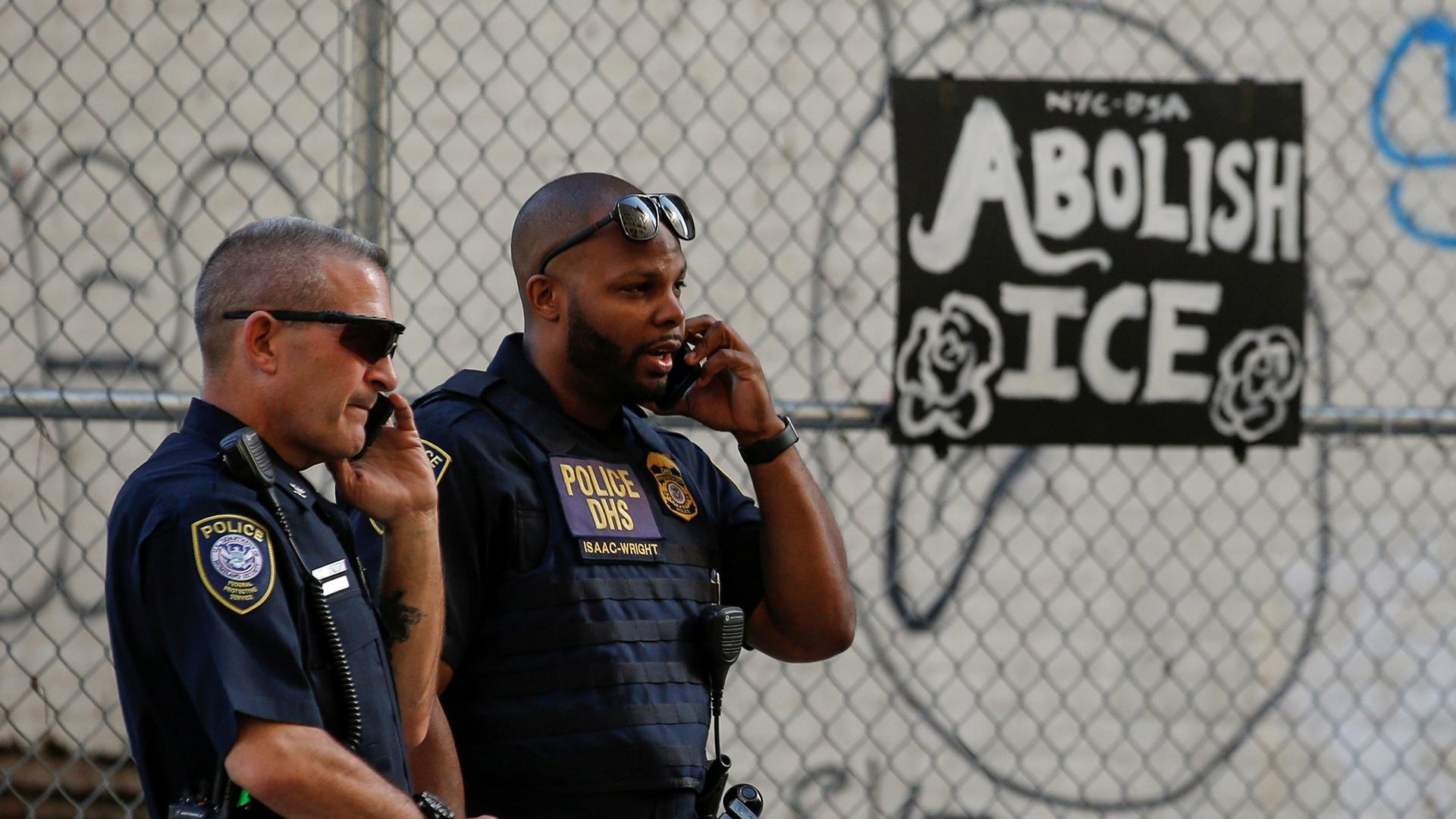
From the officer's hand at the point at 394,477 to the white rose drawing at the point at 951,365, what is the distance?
154 centimetres

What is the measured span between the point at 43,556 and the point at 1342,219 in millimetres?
3348

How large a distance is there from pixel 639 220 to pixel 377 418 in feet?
1.77

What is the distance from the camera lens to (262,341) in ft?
5.57

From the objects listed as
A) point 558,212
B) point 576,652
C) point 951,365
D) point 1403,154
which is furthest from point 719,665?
point 1403,154

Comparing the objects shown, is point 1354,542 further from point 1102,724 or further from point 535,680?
point 535,680

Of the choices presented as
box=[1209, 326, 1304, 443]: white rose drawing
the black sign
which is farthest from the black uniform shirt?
box=[1209, 326, 1304, 443]: white rose drawing

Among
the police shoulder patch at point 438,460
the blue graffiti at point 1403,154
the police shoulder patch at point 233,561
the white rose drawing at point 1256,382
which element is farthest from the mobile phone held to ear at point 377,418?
the blue graffiti at point 1403,154

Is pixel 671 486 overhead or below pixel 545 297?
below

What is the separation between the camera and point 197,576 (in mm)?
1505

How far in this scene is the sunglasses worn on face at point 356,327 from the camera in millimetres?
1701

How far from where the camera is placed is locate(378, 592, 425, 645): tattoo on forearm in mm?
1866

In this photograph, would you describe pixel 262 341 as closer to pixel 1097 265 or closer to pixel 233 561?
pixel 233 561

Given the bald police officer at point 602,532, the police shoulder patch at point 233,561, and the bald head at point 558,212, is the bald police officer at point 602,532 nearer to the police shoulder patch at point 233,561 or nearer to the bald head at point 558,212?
the bald head at point 558,212

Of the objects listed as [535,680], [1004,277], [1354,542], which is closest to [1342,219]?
[1354,542]
